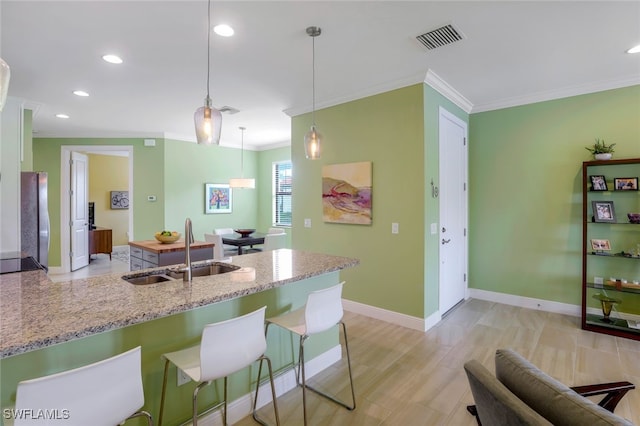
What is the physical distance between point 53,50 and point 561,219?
542cm

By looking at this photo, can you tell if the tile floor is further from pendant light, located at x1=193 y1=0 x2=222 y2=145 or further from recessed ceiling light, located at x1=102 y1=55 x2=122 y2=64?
recessed ceiling light, located at x1=102 y1=55 x2=122 y2=64

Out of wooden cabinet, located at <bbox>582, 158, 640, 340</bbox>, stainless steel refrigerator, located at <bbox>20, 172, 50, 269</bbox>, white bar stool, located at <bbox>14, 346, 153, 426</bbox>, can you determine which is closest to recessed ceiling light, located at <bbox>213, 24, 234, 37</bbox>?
white bar stool, located at <bbox>14, 346, 153, 426</bbox>

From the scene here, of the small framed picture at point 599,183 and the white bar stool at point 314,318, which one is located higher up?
the small framed picture at point 599,183

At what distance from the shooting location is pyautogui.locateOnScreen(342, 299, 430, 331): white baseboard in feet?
11.1

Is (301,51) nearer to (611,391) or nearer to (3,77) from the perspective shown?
(3,77)

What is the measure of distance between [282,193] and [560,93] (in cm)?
507

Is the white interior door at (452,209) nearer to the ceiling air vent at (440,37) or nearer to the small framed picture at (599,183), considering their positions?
the ceiling air vent at (440,37)

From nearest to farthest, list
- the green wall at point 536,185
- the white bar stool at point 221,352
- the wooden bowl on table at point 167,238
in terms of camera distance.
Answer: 1. the white bar stool at point 221,352
2. the green wall at point 536,185
3. the wooden bowl on table at point 167,238

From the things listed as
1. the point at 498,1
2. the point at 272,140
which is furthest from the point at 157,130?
the point at 498,1

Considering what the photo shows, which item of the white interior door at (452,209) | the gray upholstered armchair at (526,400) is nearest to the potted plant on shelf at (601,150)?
the white interior door at (452,209)

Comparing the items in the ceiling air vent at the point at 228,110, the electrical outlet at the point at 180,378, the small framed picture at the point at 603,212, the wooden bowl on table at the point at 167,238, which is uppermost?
the ceiling air vent at the point at 228,110

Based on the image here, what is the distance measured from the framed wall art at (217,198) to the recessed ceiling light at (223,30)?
4.65 m

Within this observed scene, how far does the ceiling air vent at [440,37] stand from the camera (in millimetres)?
2432

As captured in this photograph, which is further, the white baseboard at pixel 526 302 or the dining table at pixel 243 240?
the dining table at pixel 243 240
